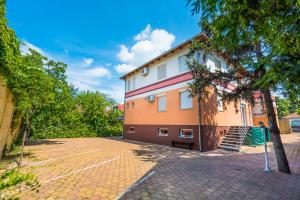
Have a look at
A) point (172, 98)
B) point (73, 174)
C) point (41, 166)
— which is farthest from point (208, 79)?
point (41, 166)

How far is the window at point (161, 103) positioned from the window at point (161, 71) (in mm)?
1928

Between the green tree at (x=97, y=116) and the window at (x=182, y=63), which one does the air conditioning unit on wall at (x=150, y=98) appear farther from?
the green tree at (x=97, y=116)

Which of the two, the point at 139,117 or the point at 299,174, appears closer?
the point at 299,174

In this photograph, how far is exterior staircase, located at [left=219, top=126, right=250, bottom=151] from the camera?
36.8ft

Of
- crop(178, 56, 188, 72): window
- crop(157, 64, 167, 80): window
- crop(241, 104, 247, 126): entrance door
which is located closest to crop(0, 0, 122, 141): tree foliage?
crop(157, 64, 167, 80): window

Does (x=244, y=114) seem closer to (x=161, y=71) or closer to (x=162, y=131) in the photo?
(x=162, y=131)

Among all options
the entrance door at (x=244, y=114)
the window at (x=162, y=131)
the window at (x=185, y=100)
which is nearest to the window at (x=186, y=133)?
the window at (x=162, y=131)

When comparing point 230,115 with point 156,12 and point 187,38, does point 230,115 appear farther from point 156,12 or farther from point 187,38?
point 156,12

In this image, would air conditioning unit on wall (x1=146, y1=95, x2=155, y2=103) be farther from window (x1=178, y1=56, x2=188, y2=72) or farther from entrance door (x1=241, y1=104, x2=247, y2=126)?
entrance door (x1=241, y1=104, x2=247, y2=126)

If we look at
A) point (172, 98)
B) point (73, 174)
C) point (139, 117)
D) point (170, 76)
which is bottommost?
point (73, 174)

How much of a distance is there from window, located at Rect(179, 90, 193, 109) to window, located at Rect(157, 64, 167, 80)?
273 centimetres

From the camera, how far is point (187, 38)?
39.3 feet

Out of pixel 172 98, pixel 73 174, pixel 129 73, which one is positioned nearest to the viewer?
pixel 73 174

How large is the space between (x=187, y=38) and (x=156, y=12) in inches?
146
